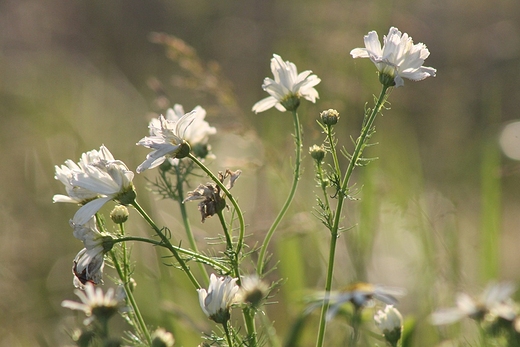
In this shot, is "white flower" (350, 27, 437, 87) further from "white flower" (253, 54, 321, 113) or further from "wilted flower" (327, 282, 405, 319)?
"wilted flower" (327, 282, 405, 319)

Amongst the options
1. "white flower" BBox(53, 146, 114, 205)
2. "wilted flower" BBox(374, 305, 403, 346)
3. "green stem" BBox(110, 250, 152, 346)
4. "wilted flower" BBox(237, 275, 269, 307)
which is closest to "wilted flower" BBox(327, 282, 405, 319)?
"wilted flower" BBox(374, 305, 403, 346)

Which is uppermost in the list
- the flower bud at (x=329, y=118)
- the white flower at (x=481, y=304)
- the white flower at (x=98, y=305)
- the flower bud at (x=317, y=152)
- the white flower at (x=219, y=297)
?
the flower bud at (x=329, y=118)

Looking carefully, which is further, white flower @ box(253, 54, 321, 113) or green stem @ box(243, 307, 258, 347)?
white flower @ box(253, 54, 321, 113)

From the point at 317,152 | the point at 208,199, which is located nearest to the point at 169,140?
the point at 208,199

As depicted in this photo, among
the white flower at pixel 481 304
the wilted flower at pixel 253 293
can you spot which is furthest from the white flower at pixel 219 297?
the white flower at pixel 481 304

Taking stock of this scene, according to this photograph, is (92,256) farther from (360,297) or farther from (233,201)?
(360,297)

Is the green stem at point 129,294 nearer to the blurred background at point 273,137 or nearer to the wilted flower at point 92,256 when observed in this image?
the wilted flower at point 92,256
